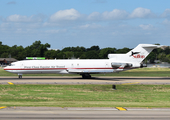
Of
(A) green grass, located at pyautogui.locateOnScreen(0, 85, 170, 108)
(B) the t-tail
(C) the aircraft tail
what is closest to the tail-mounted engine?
(B) the t-tail

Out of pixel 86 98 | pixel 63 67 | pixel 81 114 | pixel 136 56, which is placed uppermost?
pixel 136 56

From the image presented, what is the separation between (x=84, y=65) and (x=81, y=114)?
105 ft

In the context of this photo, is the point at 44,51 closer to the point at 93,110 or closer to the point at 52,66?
the point at 52,66

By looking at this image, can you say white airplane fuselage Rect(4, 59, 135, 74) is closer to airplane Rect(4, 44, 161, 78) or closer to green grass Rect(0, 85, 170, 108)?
airplane Rect(4, 44, 161, 78)

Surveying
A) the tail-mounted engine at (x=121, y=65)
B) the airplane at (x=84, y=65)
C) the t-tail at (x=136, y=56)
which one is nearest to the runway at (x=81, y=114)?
the airplane at (x=84, y=65)

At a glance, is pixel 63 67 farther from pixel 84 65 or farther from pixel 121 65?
pixel 121 65

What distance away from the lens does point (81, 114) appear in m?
15.8

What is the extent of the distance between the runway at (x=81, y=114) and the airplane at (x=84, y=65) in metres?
29.3

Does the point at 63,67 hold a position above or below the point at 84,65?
below

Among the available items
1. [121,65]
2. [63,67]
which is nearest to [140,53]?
[121,65]

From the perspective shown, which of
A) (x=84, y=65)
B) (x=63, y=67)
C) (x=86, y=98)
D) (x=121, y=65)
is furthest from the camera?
(x=84, y=65)

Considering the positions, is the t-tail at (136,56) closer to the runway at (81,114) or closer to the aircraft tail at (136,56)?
the aircraft tail at (136,56)

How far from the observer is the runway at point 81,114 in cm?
1475

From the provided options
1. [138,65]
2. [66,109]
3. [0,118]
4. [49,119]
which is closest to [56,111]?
[66,109]
